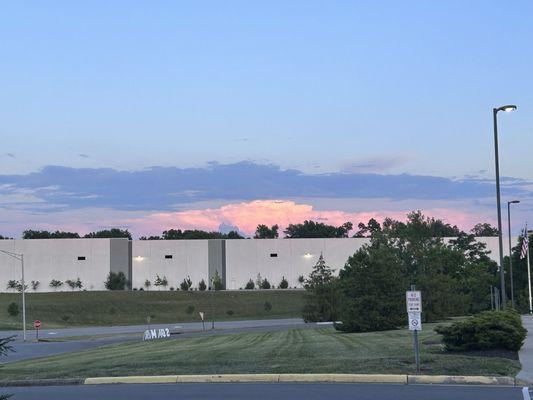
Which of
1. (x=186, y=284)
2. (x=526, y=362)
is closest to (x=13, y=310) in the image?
(x=186, y=284)

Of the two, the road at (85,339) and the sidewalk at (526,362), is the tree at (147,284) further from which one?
the sidewalk at (526,362)

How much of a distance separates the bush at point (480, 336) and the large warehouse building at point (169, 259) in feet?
279

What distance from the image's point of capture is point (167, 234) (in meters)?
151

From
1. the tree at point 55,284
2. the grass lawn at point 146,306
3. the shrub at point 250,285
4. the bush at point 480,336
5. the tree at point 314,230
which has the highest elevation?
the tree at point 314,230

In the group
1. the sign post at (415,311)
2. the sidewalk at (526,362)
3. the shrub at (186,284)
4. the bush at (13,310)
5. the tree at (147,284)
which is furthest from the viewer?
the tree at (147,284)

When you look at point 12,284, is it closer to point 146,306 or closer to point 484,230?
point 146,306

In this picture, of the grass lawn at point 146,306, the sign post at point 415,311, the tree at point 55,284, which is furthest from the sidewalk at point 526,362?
the tree at point 55,284

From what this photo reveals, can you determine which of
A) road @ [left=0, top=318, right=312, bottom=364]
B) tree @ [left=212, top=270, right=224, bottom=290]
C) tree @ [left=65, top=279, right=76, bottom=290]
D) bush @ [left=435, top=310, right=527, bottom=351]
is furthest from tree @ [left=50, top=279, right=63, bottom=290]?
bush @ [left=435, top=310, right=527, bottom=351]

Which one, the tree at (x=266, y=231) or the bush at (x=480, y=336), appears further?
the tree at (x=266, y=231)

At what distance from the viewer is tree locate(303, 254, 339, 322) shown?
54656mm

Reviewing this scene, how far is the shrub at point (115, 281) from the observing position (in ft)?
329

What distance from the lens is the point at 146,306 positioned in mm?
91938

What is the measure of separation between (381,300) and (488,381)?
17463 millimetres

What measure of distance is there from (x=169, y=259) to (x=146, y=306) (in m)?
14.0
